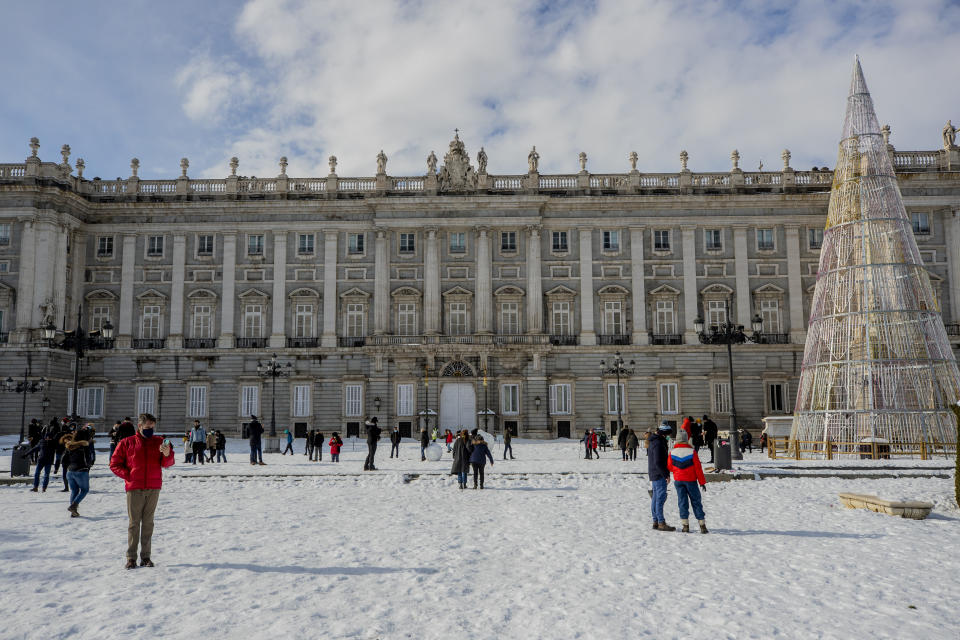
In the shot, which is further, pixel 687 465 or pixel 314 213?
pixel 314 213

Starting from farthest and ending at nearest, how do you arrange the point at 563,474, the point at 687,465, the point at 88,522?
the point at 563,474
the point at 88,522
the point at 687,465

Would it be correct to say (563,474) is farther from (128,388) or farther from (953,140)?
(953,140)

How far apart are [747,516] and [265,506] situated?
363 inches

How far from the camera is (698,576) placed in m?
9.01

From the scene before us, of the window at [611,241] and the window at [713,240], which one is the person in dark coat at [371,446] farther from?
the window at [713,240]

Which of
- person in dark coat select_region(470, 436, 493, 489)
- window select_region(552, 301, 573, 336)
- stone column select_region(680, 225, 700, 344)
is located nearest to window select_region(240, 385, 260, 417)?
window select_region(552, 301, 573, 336)

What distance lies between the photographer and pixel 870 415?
25.3m

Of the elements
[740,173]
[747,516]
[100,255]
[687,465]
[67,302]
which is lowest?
[747,516]

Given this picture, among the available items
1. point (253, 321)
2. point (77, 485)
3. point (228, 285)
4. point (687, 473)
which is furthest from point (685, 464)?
point (228, 285)

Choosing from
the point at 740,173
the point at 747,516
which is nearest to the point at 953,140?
the point at 740,173

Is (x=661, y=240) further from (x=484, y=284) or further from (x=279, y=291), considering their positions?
(x=279, y=291)

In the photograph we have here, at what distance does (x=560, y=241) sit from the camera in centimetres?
4678

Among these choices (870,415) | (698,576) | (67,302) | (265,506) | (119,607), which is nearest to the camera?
(119,607)

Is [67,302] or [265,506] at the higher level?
[67,302]
